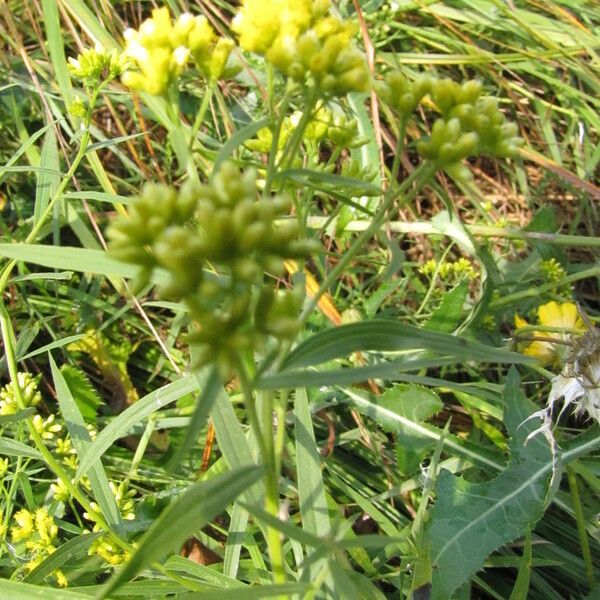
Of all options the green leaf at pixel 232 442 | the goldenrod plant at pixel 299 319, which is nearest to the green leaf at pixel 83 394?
the goldenrod plant at pixel 299 319

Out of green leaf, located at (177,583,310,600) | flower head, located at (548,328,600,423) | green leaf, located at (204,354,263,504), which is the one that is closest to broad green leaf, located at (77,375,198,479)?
green leaf, located at (204,354,263,504)

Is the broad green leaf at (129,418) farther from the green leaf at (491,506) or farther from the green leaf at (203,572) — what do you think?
the green leaf at (491,506)

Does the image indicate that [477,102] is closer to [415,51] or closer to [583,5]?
[415,51]

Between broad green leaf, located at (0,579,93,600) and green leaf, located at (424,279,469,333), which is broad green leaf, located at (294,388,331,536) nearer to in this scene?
broad green leaf, located at (0,579,93,600)

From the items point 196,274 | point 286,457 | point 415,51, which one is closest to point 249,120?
point 415,51

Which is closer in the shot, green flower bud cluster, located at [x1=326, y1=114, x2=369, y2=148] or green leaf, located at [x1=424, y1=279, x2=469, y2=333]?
green flower bud cluster, located at [x1=326, y1=114, x2=369, y2=148]

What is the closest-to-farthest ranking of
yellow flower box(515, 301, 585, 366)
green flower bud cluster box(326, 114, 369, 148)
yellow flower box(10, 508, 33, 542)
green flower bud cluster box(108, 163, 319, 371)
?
1. green flower bud cluster box(108, 163, 319, 371)
2. green flower bud cluster box(326, 114, 369, 148)
3. yellow flower box(10, 508, 33, 542)
4. yellow flower box(515, 301, 585, 366)
